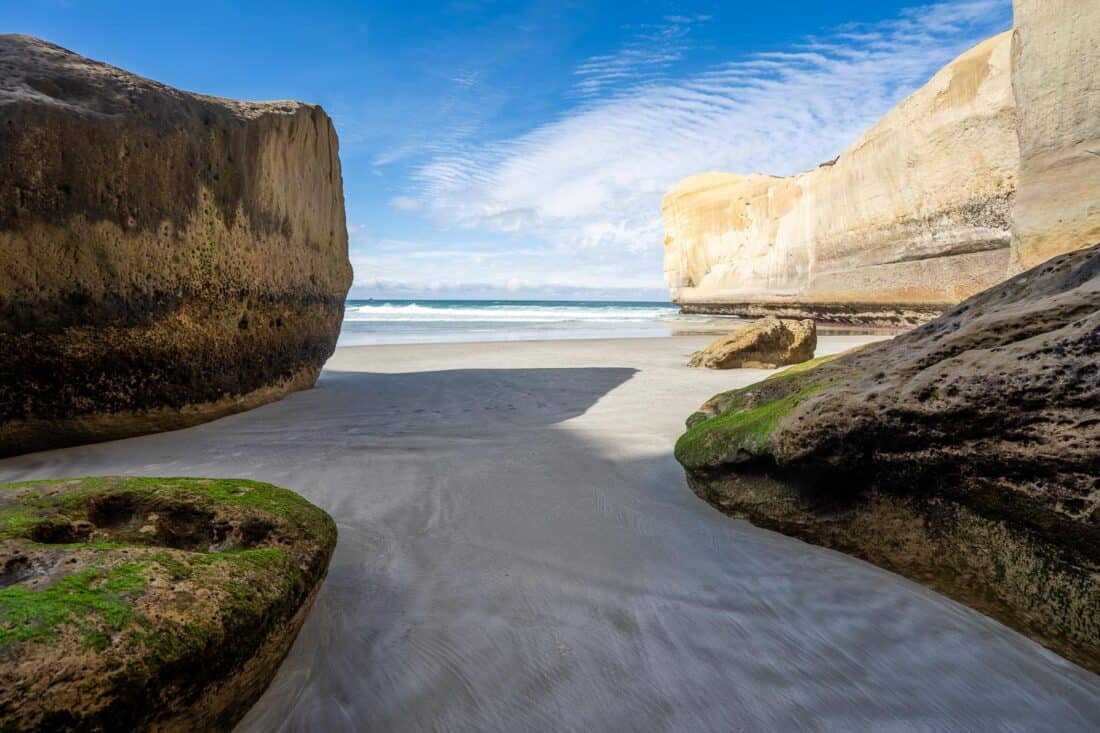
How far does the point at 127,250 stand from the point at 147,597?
3349 millimetres

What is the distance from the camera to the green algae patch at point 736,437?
2.54 meters

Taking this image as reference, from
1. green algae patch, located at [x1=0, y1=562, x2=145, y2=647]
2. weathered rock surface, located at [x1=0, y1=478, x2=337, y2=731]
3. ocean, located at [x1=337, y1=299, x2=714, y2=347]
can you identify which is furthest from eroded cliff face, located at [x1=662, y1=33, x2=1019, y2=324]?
green algae patch, located at [x1=0, y1=562, x2=145, y2=647]

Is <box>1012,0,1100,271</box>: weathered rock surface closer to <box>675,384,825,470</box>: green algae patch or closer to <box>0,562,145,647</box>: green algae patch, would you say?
<box>675,384,825,470</box>: green algae patch

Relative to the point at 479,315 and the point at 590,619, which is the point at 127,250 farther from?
the point at 479,315

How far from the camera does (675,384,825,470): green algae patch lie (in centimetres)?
254

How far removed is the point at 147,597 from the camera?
1269 mm

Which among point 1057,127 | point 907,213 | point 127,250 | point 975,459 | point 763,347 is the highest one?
point 907,213

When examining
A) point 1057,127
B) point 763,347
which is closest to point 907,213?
point 763,347

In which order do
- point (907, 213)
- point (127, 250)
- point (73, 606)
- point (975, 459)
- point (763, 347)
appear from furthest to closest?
1. point (907, 213)
2. point (763, 347)
3. point (127, 250)
4. point (975, 459)
5. point (73, 606)

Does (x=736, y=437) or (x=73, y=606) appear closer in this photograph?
(x=73, y=606)

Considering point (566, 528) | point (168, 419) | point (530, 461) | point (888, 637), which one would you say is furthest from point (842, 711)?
point (168, 419)

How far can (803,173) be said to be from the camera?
792 inches

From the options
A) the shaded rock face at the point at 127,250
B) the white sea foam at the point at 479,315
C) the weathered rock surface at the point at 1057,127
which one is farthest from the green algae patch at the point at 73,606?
the white sea foam at the point at 479,315

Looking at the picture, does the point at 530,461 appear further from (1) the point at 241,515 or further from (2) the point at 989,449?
(2) the point at 989,449
